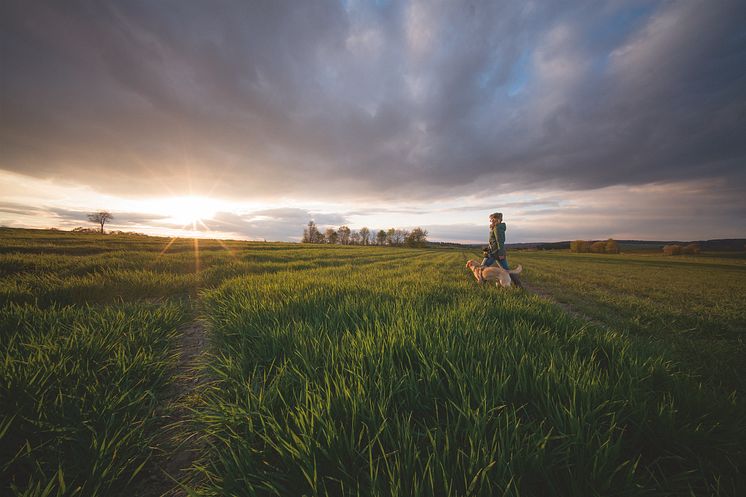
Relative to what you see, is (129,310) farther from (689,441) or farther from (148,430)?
(689,441)

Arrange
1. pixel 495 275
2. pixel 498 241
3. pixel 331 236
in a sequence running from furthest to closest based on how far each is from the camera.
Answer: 1. pixel 331 236
2. pixel 498 241
3. pixel 495 275

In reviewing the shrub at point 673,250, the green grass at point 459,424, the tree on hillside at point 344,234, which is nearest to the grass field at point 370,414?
the green grass at point 459,424

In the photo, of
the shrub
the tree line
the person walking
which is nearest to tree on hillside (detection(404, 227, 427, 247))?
the tree line

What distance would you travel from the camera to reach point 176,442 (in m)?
1.76

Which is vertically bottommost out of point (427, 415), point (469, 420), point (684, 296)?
point (684, 296)

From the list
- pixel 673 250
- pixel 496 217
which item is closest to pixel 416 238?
pixel 673 250

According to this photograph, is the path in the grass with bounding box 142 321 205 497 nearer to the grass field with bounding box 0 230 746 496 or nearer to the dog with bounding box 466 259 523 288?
the grass field with bounding box 0 230 746 496

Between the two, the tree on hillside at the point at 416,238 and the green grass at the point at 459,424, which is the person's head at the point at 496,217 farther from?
the tree on hillside at the point at 416,238

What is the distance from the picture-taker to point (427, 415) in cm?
161

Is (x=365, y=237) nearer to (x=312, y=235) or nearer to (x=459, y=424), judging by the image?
(x=312, y=235)

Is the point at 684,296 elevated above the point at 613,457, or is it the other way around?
the point at 613,457

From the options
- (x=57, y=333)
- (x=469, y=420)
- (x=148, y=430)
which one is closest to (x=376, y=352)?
(x=469, y=420)

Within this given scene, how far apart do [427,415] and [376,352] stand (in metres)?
0.65

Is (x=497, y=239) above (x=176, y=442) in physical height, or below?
above
